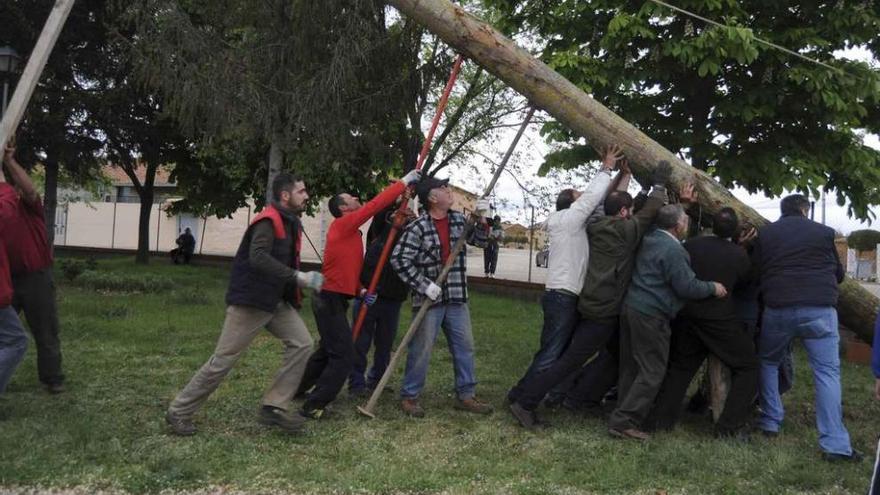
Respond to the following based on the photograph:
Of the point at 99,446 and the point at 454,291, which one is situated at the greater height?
the point at 454,291

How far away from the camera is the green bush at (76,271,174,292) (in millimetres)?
13922

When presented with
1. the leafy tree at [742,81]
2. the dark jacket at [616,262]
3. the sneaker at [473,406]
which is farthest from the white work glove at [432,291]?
the leafy tree at [742,81]

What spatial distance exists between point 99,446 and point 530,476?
272 cm

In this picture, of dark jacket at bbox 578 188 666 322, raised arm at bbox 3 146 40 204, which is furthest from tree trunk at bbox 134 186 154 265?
dark jacket at bbox 578 188 666 322

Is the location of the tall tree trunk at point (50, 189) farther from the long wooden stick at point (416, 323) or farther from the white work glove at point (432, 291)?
the white work glove at point (432, 291)

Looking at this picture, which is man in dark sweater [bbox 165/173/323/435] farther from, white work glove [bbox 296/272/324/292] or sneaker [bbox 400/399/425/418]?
sneaker [bbox 400/399/425/418]

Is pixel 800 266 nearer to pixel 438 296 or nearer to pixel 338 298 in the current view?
pixel 438 296

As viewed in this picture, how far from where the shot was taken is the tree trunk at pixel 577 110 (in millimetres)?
5957

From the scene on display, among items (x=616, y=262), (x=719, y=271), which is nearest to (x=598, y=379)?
(x=616, y=262)

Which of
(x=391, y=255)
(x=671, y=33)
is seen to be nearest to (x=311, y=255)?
(x=671, y=33)

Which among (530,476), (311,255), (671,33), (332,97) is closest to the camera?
(530,476)

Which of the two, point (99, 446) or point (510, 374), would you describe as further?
point (510, 374)

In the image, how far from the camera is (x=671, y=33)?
8.95 meters

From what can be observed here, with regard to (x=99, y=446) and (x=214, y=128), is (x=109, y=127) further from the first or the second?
(x=99, y=446)
